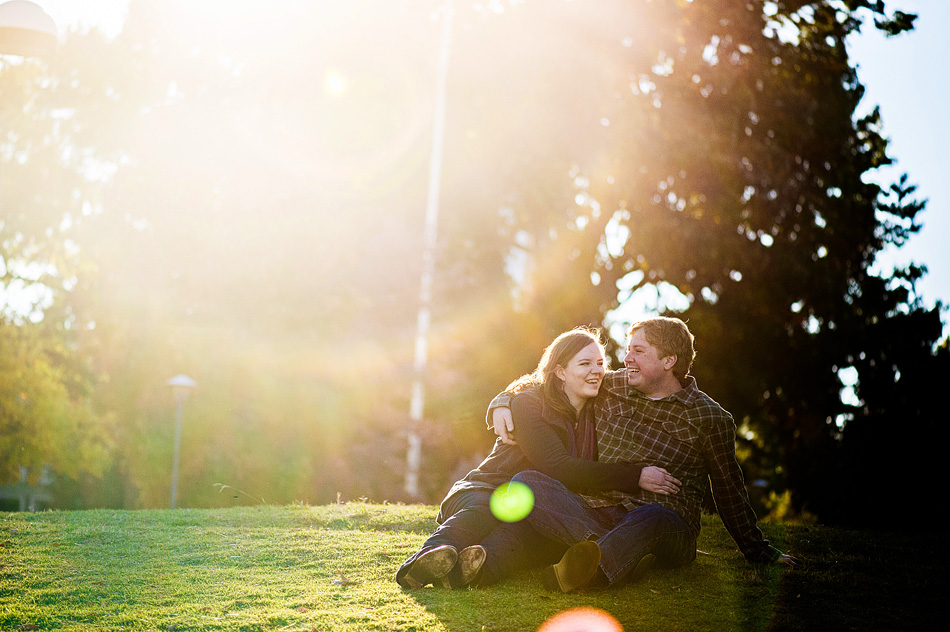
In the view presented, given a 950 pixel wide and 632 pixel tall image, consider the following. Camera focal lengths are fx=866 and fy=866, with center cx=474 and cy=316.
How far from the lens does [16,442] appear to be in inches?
683

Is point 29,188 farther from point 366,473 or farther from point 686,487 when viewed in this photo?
point 686,487

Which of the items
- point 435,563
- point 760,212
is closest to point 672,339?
point 435,563

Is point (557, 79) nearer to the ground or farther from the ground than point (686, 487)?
farther from the ground

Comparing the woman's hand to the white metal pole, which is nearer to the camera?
the woman's hand

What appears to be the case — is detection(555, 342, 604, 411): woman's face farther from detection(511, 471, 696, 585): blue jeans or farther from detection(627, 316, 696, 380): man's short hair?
detection(511, 471, 696, 585): blue jeans

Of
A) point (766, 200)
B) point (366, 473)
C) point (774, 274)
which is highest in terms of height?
point (766, 200)

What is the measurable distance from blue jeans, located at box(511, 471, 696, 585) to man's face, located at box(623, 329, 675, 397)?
2.43ft

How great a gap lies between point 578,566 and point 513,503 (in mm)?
614

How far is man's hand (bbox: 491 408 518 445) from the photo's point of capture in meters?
5.05

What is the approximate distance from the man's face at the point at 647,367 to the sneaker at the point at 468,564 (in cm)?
139

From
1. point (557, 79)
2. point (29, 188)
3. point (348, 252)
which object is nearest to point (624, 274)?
point (557, 79)

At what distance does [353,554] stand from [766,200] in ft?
32.3

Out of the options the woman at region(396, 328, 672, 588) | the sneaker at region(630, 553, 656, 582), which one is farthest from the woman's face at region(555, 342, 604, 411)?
the sneaker at region(630, 553, 656, 582)

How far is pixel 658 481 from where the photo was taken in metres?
4.67
